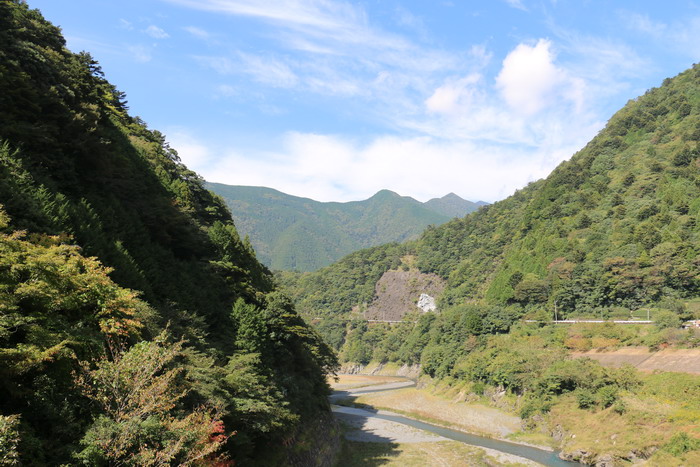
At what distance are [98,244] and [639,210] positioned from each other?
83.2 m

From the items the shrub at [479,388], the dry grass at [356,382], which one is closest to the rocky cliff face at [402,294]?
the dry grass at [356,382]

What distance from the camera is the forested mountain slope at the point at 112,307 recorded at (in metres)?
10.8

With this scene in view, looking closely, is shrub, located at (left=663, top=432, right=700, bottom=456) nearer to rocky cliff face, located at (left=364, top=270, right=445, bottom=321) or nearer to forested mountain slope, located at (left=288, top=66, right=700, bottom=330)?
forested mountain slope, located at (left=288, top=66, right=700, bottom=330)

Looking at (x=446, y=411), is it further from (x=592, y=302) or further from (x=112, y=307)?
(x=112, y=307)

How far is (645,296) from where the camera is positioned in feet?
213

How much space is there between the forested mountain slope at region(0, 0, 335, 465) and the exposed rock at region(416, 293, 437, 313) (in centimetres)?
9762

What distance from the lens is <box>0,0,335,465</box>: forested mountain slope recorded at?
1083 centimetres

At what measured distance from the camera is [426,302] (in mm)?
140500

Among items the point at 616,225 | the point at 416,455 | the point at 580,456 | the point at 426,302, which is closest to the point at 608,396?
the point at 580,456

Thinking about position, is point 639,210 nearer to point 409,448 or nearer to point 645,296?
point 645,296

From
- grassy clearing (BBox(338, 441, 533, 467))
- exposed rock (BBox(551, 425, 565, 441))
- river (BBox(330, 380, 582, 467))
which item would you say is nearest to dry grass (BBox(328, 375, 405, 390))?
river (BBox(330, 380, 582, 467))

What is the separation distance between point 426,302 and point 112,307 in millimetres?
131227

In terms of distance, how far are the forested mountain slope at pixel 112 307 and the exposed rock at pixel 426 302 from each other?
97.6 m

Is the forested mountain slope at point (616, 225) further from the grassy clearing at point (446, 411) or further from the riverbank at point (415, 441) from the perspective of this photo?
the riverbank at point (415, 441)
